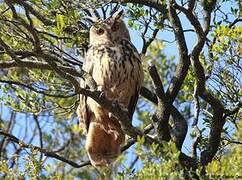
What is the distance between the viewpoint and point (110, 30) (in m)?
5.32

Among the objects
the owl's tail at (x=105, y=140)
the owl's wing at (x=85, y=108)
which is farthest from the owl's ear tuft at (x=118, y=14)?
the owl's tail at (x=105, y=140)

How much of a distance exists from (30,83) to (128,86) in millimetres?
793

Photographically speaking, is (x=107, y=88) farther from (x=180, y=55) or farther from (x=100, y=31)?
(x=180, y=55)

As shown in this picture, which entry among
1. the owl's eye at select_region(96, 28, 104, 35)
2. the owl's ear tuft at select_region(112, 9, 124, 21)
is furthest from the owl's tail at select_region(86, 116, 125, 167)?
the owl's ear tuft at select_region(112, 9, 124, 21)

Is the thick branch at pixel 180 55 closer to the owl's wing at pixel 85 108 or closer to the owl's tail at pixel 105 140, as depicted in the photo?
the owl's tail at pixel 105 140

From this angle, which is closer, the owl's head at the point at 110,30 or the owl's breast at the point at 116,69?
the owl's breast at the point at 116,69

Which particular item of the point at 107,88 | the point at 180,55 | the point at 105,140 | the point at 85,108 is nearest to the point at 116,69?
the point at 107,88

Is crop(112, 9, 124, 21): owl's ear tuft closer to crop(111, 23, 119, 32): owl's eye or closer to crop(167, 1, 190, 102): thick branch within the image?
crop(111, 23, 119, 32): owl's eye

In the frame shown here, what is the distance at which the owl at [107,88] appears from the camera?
194 inches

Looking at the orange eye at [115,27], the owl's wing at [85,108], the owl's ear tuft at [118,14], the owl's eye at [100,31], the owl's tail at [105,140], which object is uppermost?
the owl's ear tuft at [118,14]

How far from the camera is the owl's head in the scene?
5.20 metres

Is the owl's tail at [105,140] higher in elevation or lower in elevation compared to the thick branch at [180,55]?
lower

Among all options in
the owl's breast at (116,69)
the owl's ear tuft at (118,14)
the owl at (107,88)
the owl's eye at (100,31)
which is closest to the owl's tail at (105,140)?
the owl at (107,88)

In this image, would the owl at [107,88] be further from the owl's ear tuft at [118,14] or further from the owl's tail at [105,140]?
the owl's ear tuft at [118,14]
